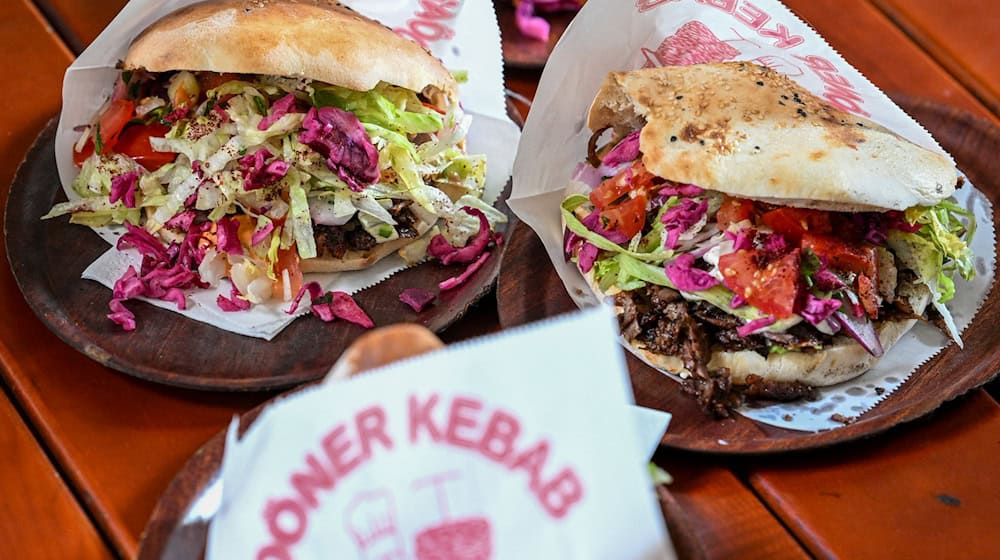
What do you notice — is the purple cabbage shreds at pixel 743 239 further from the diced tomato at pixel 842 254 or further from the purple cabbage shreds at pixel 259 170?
the purple cabbage shreds at pixel 259 170

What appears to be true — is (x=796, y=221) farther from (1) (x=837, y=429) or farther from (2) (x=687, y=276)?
(1) (x=837, y=429)

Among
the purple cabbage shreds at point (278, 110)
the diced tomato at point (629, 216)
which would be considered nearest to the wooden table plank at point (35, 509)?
the purple cabbage shreds at point (278, 110)

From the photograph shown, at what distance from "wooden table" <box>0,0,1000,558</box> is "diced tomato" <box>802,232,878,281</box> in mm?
337

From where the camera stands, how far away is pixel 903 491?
1.99m

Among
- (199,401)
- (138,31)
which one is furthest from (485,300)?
(138,31)

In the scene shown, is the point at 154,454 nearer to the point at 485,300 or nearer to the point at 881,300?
the point at 485,300

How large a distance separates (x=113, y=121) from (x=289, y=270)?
0.63 m

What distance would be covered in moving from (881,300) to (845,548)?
63 cm

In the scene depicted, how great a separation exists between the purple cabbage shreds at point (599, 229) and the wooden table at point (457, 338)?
0.99 ft

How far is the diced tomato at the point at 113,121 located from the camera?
8.59 ft

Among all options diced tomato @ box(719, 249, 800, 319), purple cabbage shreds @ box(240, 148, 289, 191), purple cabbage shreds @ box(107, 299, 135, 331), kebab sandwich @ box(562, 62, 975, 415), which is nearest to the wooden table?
purple cabbage shreds @ box(107, 299, 135, 331)

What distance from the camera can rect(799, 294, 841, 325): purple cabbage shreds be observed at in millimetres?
2186

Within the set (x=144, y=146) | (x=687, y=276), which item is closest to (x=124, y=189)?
(x=144, y=146)

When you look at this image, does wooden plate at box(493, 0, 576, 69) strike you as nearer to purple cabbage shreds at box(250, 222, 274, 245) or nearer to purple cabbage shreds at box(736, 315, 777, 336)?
purple cabbage shreds at box(250, 222, 274, 245)
